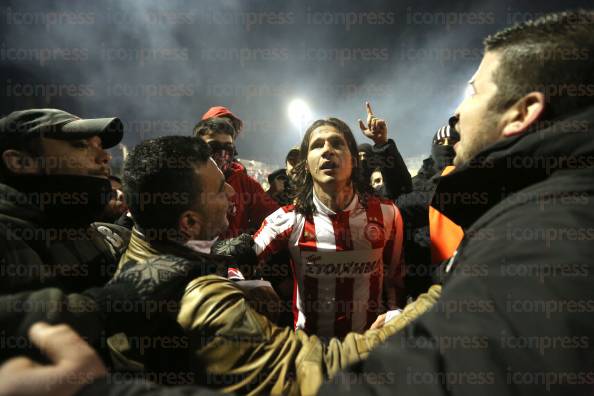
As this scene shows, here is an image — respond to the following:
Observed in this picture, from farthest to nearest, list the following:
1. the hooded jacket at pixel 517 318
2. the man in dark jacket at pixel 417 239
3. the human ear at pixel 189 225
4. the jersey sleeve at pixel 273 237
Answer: the man in dark jacket at pixel 417 239, the jersey sleeve at pixel 273 237, the human ear at pixel 189 225, the hooded jacket at pixel 517 318

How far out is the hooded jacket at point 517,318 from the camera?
730 mm

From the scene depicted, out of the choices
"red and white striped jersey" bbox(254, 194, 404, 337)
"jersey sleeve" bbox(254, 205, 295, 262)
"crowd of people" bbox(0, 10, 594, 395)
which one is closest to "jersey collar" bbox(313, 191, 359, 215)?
"red and white striped jersey" bbox(254, 194, 404, 337)

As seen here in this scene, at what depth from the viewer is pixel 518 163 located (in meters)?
1.10

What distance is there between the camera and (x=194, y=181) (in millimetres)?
1801

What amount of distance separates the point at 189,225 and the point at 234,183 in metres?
2.16

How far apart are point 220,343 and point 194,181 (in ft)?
3.13

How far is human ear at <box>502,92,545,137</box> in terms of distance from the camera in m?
1.19

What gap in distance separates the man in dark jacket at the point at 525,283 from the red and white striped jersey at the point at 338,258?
150 cm

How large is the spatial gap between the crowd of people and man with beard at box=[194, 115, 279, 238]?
48.9 inches

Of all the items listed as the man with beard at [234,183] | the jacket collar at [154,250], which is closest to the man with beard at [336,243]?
the man with beard at [234,183]

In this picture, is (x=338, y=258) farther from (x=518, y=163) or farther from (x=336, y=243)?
(x=518, y=163)

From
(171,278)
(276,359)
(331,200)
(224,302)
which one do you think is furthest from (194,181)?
(331,200)

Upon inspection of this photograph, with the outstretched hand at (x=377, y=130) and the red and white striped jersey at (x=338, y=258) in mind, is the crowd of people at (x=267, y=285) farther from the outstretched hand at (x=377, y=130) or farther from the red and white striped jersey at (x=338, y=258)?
the outstretched hand at (x=377, y=130)

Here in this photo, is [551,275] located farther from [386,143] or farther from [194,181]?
[386,143]
